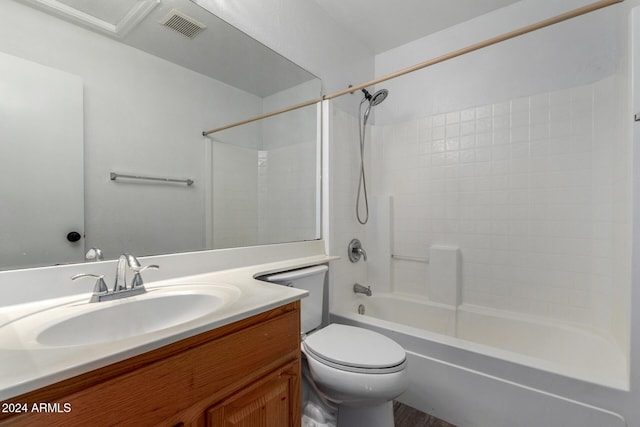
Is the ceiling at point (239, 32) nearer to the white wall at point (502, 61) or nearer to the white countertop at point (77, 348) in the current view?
the white wall at point (502, 61)

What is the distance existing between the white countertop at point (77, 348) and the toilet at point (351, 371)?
386 mm

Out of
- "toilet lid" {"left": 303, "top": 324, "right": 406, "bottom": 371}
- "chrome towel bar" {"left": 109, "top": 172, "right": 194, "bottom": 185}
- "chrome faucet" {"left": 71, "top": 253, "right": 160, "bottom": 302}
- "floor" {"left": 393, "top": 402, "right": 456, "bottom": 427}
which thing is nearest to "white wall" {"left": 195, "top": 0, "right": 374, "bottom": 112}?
"chrome towel bar" {"left": 109, "top": 172, "right": 194, "bottom": 185}

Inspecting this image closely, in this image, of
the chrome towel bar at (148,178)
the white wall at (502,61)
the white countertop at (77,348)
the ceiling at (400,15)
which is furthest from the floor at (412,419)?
the ceiling at (400,15)

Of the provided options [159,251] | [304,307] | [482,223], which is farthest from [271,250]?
[482,223]

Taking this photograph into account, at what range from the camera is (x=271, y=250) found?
153cm

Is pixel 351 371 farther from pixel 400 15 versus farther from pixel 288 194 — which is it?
pixel 400 15

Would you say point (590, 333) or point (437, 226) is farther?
point (437, 226)

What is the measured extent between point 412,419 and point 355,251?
3.47 feet

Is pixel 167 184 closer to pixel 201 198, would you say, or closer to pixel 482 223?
pixel 201 198

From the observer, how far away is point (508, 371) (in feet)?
3.99

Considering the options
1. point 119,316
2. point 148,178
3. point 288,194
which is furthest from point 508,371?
point 148,178

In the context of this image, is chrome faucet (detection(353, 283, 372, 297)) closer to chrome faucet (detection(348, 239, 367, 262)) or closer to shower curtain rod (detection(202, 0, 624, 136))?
chrome faucet (detection(348, 239, 367, 262))

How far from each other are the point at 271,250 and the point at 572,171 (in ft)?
6.06

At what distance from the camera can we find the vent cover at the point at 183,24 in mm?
1185
